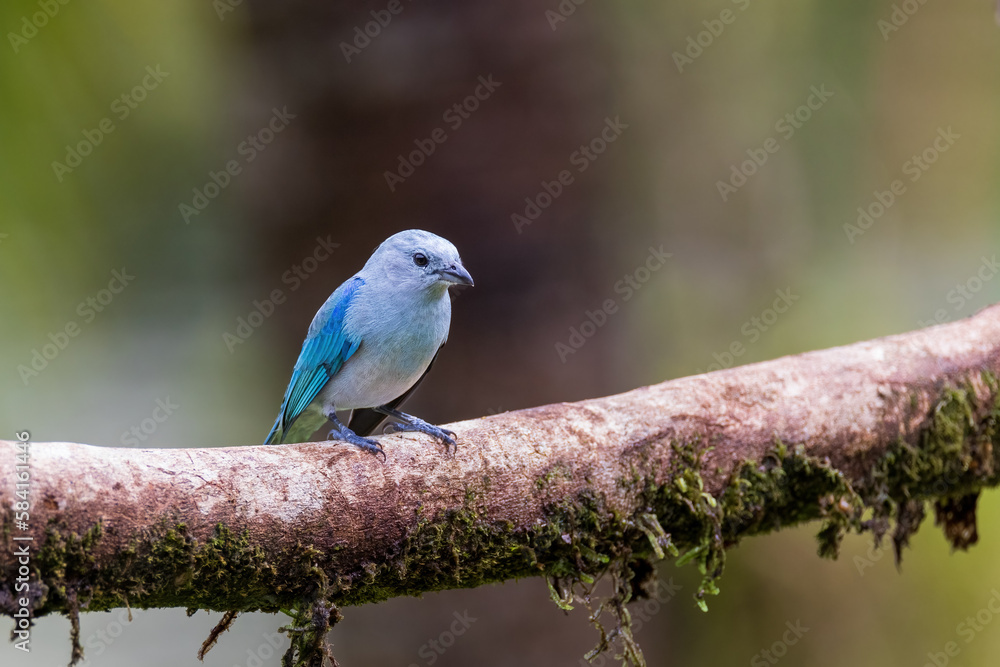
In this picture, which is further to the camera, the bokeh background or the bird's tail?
the bokeh background

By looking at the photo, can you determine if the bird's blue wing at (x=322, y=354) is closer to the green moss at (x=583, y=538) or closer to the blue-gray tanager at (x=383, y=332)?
the blue-gray tanager at (x=383, y=332)

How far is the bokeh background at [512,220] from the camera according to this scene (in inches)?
168

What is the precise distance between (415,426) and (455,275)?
0.59 m

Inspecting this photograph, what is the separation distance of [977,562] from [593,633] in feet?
10.7

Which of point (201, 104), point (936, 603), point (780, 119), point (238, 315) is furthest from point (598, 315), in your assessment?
point (780, 119)

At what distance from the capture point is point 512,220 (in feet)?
14.0

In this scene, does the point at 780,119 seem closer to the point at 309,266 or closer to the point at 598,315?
the point at 598,315

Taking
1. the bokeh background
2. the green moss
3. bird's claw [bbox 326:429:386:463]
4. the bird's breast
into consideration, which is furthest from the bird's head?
the bokeh background

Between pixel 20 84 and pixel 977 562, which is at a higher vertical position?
pixel 20 84

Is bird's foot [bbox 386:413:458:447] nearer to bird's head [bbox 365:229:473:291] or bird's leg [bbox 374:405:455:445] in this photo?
bird's leg [bbox 374:405:455:445]

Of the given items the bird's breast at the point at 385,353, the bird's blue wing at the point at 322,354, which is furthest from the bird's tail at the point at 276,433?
the bird's breast at the point at 385,353

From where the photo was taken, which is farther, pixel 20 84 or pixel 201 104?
pixel 201 104

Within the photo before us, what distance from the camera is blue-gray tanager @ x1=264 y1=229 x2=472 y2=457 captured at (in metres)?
3.01

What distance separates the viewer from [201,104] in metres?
6.42
